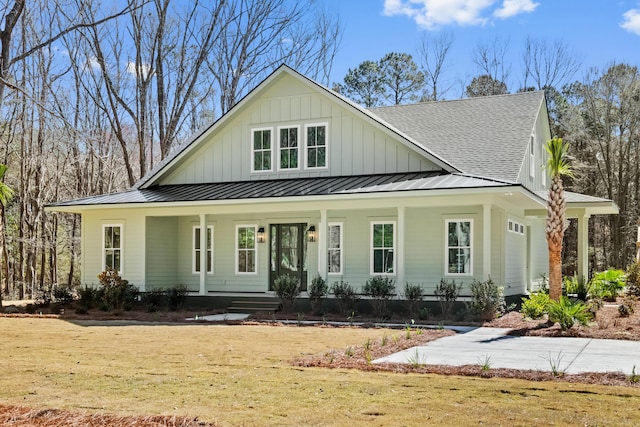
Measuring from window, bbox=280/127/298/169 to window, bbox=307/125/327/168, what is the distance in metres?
0.44

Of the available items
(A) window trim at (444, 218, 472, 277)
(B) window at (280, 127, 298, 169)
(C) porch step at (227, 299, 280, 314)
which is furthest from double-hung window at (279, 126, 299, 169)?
(A) window trim at (444, 218, 472, 277)

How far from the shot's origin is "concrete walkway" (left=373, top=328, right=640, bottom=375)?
9.23 meters

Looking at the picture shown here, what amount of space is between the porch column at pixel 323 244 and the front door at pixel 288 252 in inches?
69.9

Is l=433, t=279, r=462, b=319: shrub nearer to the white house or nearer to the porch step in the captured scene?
the white house

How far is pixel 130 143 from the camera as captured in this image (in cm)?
3803

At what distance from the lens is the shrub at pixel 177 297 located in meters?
19.5

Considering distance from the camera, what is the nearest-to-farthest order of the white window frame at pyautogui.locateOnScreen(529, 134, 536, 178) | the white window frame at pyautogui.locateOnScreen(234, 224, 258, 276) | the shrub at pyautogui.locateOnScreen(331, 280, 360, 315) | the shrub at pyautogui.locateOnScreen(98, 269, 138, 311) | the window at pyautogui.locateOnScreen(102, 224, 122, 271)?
the shrub at pyautogui.locateOnScreen(331, 280, 360, 315) → the shrub at pyautogui.locateOnScreen(98, 269, 138, 311) → the white window frame at pyautogui.locateOnScreen(234, 224, 258, 276) → the white window frame at pyautogui.locateOnScreen(529, 134, 536, 178) → the window at pyautogui.locateOnScreen(102, 224, 122, 271)

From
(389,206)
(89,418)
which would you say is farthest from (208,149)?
(89,418)

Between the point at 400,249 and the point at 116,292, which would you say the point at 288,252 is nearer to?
the point at 400,249

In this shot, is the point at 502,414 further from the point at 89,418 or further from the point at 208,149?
the point at 208,149

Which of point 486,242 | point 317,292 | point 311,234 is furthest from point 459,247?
point 311,234

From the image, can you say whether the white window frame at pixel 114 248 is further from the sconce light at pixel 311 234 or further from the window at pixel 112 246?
the sconce light at pixel 311 234

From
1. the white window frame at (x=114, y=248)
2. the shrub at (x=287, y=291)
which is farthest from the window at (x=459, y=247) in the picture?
the white window frame at (x=114, y=248)

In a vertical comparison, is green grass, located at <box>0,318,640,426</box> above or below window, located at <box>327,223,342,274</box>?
below
